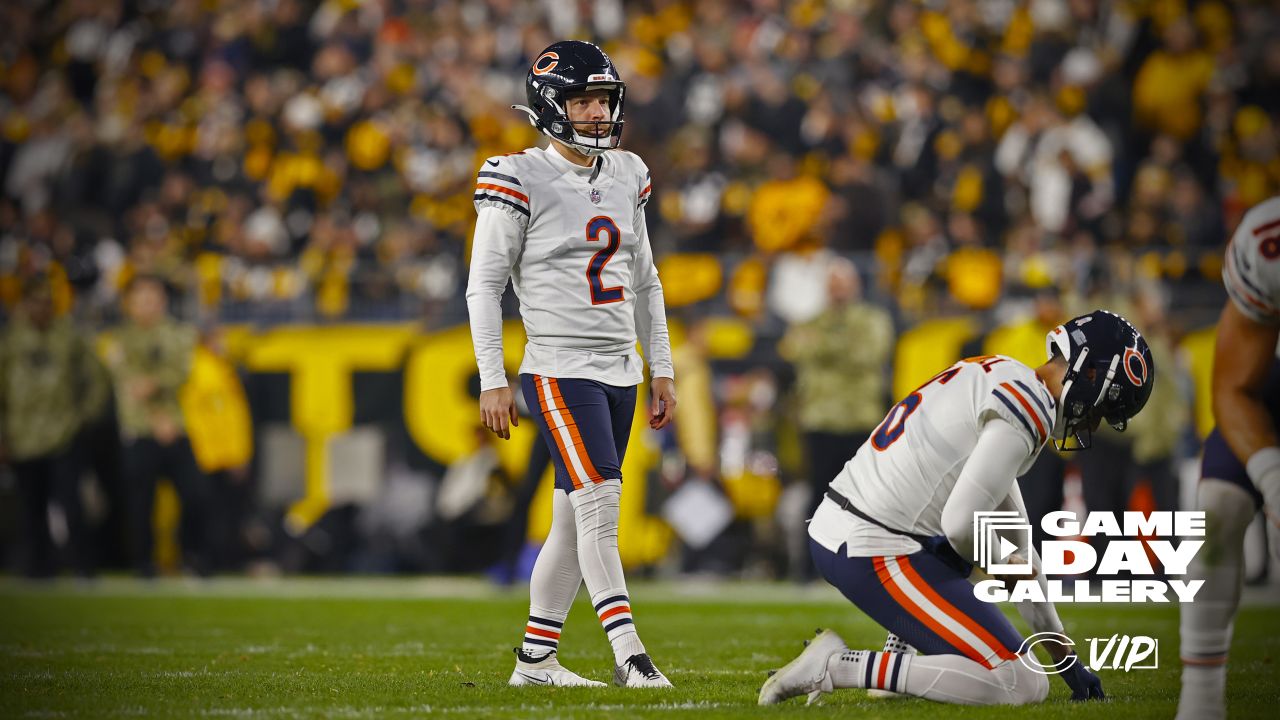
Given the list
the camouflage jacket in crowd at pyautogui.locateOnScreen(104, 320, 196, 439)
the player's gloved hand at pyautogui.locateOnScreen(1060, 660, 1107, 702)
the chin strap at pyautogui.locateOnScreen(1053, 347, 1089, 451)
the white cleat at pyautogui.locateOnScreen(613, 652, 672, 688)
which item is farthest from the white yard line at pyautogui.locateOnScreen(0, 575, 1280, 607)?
the chin strap at pyautogui.locateOnScreen(1053, 347, 1089, 451)

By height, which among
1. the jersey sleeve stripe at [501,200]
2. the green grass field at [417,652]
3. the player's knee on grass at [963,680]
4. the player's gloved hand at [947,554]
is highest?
the jersey sleeve stripe at [501,200]

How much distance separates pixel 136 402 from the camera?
1202cm

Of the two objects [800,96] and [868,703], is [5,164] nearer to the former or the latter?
[800,96]

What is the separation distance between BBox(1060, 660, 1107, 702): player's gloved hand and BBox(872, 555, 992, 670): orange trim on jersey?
52 cm

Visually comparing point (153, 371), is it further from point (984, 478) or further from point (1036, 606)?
point (984, 478)

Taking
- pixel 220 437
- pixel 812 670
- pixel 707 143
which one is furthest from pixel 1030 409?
pixel 707 143

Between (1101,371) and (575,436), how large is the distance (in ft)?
5.66

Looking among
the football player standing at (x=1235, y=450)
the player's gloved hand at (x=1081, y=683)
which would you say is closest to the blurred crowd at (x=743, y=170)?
the player's gloved hand at (x=1081, y=683)

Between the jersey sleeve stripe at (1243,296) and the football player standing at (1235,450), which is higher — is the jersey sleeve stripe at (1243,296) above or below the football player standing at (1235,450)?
above

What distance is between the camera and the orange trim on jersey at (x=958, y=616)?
4688 millimetres

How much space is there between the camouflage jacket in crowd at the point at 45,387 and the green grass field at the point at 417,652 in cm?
124

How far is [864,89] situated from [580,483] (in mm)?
10014

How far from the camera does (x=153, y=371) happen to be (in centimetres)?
1196

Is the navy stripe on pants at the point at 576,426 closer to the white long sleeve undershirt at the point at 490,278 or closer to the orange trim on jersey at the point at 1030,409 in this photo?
the white long sleeve undershirt at the point at 490,278
